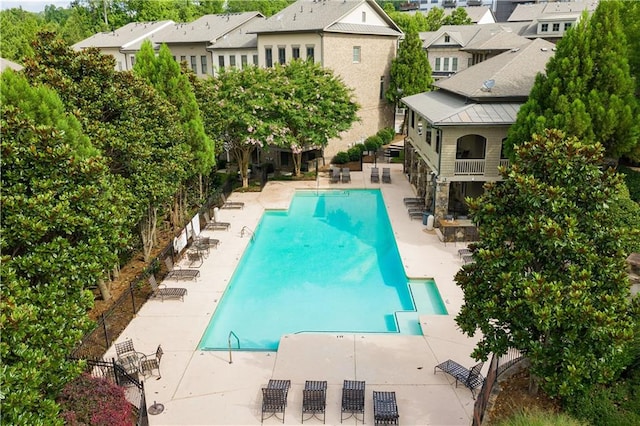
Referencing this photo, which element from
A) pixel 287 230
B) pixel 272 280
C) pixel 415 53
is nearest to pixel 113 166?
pixel 272 280

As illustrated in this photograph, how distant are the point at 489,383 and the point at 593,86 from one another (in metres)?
14.5

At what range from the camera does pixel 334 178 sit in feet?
111

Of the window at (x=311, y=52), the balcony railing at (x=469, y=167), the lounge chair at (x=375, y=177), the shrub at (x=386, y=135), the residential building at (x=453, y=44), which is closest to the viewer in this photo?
the balcony railing at (x=469, y=167)

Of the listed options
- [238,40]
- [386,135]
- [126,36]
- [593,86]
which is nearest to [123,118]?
[593,86]

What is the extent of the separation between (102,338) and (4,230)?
7396 mm

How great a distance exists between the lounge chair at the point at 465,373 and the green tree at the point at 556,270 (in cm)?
278

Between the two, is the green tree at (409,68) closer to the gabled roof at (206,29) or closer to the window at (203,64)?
the gabled roof at (206,29)

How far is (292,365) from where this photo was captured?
45.4 feet

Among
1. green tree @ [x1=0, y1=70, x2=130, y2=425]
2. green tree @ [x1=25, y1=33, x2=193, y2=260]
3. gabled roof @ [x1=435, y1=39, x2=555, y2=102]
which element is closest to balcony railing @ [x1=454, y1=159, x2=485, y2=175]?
gabled roof @ [x1=435, y1=39, x2=555, y2=102]

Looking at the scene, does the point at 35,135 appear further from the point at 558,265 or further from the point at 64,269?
the point at 558,265

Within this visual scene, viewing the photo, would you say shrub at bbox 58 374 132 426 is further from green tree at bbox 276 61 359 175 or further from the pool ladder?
green tree at bbox 276 61 359 175

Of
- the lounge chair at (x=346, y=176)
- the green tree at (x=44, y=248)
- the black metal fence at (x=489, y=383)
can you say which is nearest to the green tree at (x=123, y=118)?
the green tree at (x=44, y=248)

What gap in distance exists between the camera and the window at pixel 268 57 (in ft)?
129

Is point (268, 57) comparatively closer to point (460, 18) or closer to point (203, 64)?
point (203, 64)
